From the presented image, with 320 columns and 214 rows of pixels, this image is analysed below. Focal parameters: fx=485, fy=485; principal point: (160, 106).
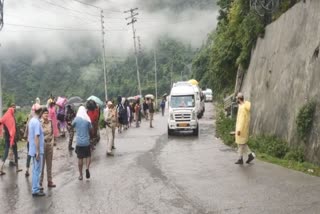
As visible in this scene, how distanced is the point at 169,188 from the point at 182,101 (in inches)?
661

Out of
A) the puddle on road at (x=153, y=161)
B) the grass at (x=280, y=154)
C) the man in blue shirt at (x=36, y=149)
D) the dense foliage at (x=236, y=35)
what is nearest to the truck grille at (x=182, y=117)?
the puddle on road at (x=153, y=161)

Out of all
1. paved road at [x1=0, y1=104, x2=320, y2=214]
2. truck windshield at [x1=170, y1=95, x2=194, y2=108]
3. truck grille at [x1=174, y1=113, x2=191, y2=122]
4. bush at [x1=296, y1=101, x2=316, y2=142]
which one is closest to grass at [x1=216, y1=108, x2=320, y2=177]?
paved road at [x1=0, y1=104, x2=320, y2=214]

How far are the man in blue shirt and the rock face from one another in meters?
7.30

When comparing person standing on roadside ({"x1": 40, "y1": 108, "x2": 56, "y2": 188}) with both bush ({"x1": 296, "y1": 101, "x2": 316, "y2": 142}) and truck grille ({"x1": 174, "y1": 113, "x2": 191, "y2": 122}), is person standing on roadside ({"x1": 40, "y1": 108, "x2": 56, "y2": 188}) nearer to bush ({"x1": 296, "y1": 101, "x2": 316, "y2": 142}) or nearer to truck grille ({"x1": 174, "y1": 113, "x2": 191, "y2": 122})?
bush ({"x1": 296, "y1": 101, "x2": 316, "y2": 142})

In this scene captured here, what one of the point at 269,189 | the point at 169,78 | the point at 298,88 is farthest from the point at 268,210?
the point at 169,78

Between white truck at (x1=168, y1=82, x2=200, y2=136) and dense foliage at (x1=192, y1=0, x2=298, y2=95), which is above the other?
dense foliage at (x1=192, y1=0, x2=298, y2=95)

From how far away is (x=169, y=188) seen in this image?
11453 mm

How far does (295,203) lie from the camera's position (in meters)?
9.30

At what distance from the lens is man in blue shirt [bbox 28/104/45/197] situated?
10.9 metres

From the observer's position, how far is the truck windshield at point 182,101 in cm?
2777

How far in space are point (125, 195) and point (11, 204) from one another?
Result: 2440 millimetres

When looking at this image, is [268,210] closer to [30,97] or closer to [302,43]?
[302,43]

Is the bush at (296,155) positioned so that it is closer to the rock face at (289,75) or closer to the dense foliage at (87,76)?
the rock face at (289,75)

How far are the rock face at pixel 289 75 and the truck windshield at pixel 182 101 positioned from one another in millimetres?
5023
